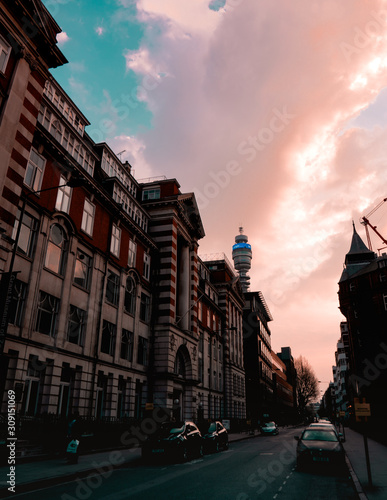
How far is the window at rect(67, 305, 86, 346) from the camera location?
22828mm

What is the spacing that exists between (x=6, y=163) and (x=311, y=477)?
59.9 feet

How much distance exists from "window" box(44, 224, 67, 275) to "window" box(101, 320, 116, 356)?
6087 millimetres

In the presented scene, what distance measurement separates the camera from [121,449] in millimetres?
22609

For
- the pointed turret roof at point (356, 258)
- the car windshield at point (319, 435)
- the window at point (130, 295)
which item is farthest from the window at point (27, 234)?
the pointed turret roof at point (356, 258)

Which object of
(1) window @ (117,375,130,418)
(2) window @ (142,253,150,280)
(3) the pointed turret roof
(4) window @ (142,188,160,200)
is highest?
(3) the pointed turret roof

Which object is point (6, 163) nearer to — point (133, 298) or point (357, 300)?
point (133, 298)

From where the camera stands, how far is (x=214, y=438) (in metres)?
22.9

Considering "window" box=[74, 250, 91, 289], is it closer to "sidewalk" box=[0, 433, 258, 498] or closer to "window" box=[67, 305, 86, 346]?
"window" box=[67, 305, 86, 346]

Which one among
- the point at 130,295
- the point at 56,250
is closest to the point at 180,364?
the point at 130,295

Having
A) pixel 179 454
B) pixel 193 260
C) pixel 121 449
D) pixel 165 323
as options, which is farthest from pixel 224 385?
pixel 179 454

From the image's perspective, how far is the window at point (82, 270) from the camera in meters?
23.9

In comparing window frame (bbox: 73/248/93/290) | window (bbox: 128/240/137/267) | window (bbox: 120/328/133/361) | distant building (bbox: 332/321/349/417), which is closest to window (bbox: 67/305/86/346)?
window frame (bbox: 73/248/93/290)

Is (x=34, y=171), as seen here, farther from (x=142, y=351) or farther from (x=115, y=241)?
(x=142, y=351)

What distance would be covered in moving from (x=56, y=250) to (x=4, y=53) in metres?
10.4
